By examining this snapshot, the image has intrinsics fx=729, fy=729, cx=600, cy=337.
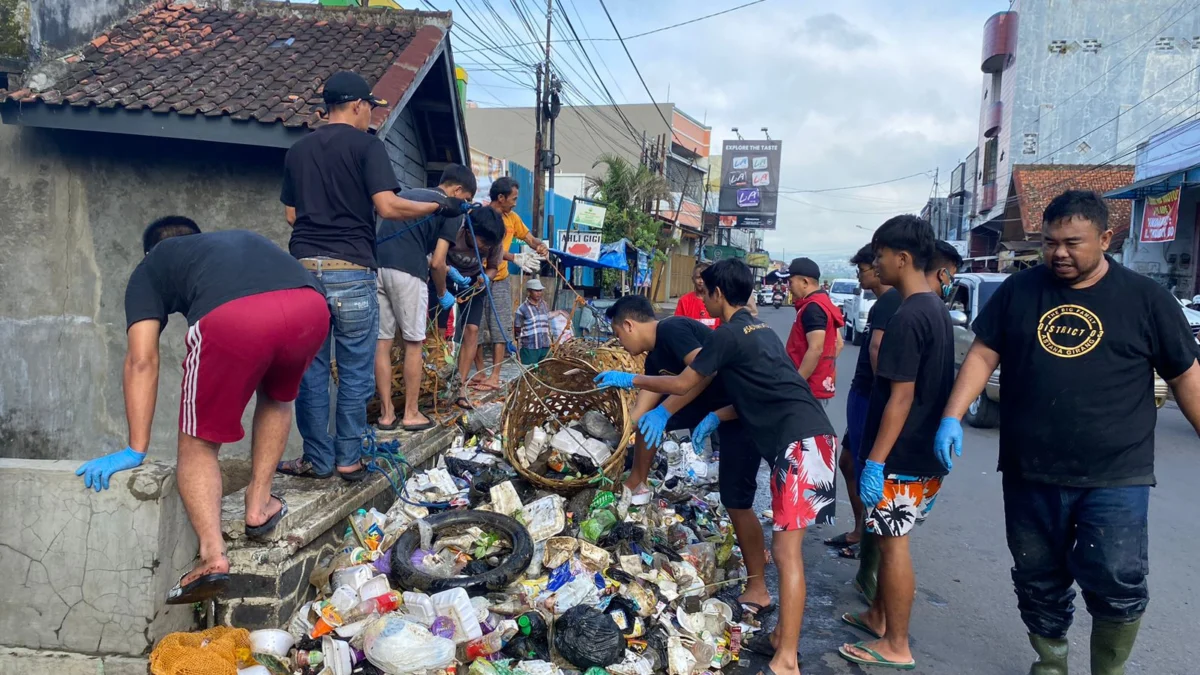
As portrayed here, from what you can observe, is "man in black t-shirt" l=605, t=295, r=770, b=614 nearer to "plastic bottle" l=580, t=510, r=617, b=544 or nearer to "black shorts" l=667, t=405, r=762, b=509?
"black shorts" l=667, t=405, r=762, b=509

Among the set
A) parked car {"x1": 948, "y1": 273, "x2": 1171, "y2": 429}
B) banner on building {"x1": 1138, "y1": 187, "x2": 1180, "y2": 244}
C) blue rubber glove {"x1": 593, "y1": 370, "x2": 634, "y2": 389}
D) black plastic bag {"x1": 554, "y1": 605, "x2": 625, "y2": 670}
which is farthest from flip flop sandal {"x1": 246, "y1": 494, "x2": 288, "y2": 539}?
banner on building {"x1": 1138, "y1": 187, "x2": 1180, "y2": 244}

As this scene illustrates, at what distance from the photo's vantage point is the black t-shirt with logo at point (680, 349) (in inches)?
161

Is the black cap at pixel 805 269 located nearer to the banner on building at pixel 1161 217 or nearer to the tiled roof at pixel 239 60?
the tiled roof at pixel 239 60

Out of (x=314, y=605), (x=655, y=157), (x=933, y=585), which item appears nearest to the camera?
(x=314, y=605)

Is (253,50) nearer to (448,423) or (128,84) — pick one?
(128,84)

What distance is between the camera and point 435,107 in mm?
8547

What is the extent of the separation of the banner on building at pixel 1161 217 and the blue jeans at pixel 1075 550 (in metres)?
16.7

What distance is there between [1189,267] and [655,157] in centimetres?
1765

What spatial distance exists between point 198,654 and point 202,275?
4.54 feet

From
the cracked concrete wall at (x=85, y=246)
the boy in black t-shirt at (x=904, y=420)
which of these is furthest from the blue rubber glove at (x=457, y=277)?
the boy in black t-shirt at (x=904, y=420)

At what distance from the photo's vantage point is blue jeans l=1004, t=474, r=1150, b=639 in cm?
268

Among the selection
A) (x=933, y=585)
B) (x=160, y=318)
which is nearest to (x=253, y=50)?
(x=160, y=318)

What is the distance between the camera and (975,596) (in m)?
4.02

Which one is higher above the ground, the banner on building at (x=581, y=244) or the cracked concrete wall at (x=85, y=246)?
the banner on building at (x=581, y=244)
